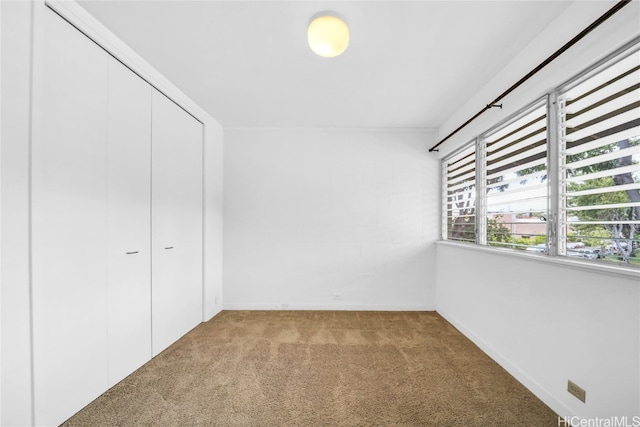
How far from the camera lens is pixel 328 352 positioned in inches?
103

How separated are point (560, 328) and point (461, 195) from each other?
185 centimetres

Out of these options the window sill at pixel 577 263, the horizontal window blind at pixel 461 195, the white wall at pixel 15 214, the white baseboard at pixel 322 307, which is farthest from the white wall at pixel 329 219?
the white wall at pixel 15 214

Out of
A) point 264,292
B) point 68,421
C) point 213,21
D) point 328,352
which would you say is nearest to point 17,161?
point 213,21

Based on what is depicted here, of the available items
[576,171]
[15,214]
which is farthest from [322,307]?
[15,214]

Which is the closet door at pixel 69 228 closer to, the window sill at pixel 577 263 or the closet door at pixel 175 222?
the closet door at pixel 175 222

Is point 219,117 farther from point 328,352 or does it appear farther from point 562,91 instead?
point 562,91

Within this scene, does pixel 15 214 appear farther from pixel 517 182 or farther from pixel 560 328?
pixel 517 182

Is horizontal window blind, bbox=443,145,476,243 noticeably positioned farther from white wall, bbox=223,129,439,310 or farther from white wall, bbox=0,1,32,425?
white wall, bbox=0,1,32,425

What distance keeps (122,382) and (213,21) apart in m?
2.74

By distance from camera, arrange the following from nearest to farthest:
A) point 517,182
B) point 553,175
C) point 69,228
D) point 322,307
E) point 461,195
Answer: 1. point 69,228
2. point 553,175
3. point 517,182
4. point 461,195
5. point 322,307

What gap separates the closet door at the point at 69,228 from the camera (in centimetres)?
154

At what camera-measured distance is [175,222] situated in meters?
2.82

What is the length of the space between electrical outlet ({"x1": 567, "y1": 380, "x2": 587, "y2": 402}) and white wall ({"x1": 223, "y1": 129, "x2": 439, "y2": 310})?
2181mm

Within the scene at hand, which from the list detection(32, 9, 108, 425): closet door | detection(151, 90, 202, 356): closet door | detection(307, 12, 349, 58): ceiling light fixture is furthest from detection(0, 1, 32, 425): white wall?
detection(307, 12, 349, 58): ceiling light fixture
